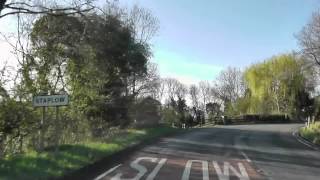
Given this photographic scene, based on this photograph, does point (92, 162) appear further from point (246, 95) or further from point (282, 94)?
point (246, 95)

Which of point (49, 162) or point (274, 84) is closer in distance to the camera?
point (49, 162)

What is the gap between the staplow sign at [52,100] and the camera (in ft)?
57.7

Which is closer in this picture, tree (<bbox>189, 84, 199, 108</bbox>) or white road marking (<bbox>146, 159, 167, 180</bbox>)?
white road marking (<bbox>146, 159, 167, 180</bbox>)

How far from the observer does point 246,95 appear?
112938 millimetres

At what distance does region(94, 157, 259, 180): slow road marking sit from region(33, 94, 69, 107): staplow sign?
2.53 m

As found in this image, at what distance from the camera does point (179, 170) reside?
58.3ft

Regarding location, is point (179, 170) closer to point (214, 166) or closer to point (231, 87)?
point (214, 166)

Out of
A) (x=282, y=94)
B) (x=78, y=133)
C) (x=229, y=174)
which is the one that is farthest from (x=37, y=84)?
(x=282, y=94)

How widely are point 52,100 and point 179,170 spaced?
14.7 ft

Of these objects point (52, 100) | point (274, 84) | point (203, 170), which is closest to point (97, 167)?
point (52, 100)

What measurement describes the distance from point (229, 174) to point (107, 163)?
4.83 metres

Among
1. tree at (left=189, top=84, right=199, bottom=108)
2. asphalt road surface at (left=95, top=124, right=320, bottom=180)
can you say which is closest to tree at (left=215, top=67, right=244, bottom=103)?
tree at (left=189, top=84, right=199, bottom=108)

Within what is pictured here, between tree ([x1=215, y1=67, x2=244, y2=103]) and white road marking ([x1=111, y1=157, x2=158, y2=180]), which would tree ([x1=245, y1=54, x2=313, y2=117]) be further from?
white road marking ([x1=111, y1=157, x2=158, y2=180])

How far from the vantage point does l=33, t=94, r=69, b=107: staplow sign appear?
17.6m
